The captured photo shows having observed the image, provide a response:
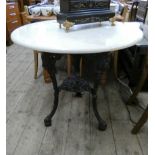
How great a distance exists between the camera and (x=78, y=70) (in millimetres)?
2178

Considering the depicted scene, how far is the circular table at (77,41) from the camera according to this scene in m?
1.04

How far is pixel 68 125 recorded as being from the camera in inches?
62.0

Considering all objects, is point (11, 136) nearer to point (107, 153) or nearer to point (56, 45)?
point (107, 153)

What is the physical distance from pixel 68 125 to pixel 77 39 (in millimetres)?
755

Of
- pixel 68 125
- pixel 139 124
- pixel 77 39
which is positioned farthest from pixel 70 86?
pixel 139 124

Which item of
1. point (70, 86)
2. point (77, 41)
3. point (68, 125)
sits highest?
point (77, 41)

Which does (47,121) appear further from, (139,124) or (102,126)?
(139,124)

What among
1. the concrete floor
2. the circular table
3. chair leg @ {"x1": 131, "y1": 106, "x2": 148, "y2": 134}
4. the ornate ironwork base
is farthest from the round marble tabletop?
the concrete floor

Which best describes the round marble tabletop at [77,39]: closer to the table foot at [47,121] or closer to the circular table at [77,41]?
the circular table at [77,41]

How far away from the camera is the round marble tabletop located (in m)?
1.04

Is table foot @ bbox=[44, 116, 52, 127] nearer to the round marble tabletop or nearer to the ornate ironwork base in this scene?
the ornate ironwork base

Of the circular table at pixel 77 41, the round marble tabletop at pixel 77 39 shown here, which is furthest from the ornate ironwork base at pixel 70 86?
the round marble tabletop at pixel 77 39

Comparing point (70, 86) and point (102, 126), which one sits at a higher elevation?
point (70, 86)
